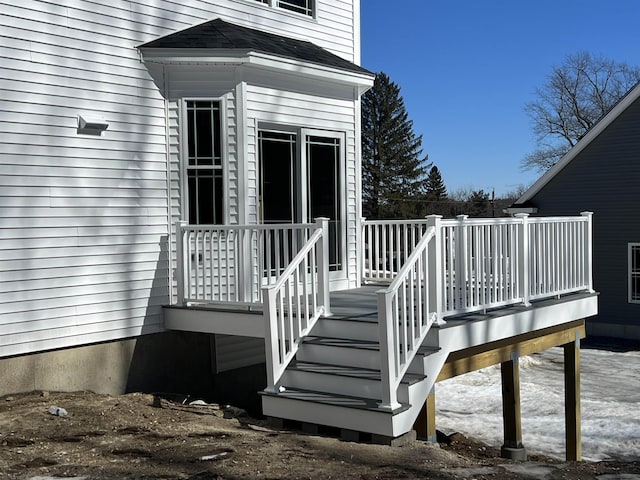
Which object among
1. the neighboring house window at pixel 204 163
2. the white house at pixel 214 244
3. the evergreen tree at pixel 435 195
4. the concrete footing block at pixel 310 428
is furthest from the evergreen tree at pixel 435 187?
the concrete footing block at pixel 310 428

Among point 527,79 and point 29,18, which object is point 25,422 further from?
point 527,79

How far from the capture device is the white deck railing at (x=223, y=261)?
812 cm

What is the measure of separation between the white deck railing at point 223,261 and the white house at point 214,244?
28mm

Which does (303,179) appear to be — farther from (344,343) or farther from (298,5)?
(344,343)

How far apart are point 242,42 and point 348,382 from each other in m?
4.30

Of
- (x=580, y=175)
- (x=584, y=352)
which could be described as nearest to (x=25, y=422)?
(x=584, y=352)

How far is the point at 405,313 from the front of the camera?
6.46 meters

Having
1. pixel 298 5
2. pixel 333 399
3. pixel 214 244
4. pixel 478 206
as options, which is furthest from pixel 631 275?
pixel 478 206

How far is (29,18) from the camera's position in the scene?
24.8ft

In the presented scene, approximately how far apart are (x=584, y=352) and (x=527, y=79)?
44297 millimetres

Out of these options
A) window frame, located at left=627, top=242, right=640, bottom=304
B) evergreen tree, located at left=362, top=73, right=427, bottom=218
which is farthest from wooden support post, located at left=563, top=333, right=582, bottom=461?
evergreen tree, located at left=362, top=73, right=427, bottom=218

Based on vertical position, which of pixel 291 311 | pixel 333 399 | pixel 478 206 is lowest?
pixel 333 399

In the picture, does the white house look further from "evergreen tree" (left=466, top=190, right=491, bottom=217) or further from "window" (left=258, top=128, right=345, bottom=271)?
"evergreen tree" (left=466, top=190, right=491, bottom=217)

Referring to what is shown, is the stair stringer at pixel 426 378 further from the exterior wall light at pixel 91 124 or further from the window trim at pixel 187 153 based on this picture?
the exterior wall light at pixel 91 124
